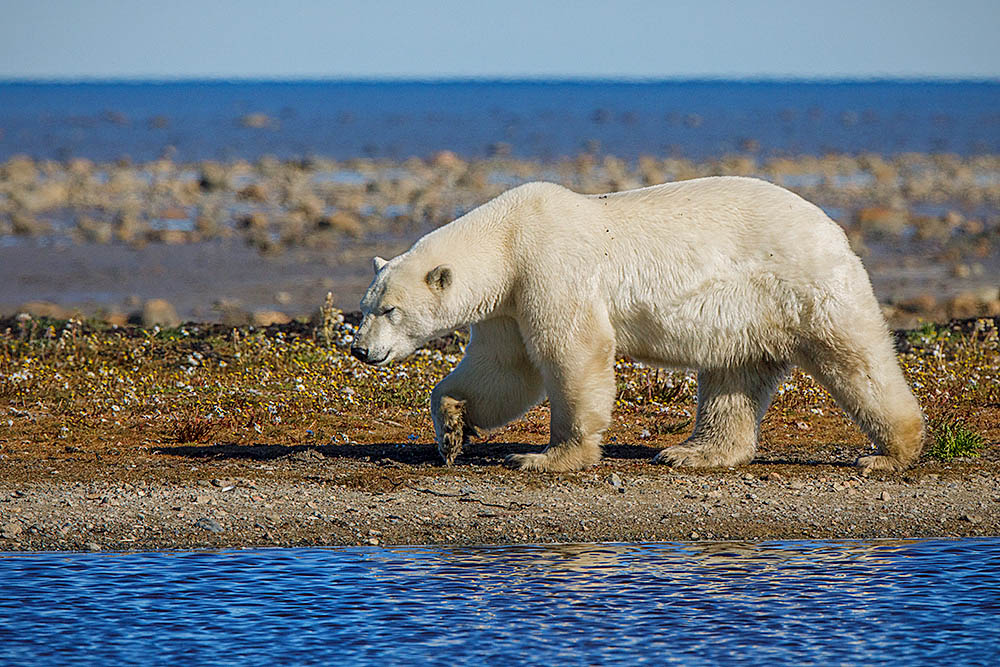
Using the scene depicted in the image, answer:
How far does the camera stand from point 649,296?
8.22 meters

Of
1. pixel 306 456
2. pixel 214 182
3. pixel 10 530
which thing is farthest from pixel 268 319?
pixel 214 182

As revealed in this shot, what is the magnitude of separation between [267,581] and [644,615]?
6.06 ft

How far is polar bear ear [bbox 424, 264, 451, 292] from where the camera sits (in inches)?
322

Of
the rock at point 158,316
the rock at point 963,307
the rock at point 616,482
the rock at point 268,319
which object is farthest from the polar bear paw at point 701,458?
the rock at point 963,307

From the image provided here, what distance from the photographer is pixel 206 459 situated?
8977 millimetres

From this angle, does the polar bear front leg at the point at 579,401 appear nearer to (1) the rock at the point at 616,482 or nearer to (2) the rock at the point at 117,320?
(1) the rock at the point at 616,482

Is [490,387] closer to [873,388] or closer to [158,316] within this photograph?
[873,388]

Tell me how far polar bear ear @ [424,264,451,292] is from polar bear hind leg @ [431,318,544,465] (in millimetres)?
516

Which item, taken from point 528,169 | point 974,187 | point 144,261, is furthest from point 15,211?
point 974,187

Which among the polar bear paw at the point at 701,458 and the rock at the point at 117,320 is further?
Result: the rock at the point at 117,320

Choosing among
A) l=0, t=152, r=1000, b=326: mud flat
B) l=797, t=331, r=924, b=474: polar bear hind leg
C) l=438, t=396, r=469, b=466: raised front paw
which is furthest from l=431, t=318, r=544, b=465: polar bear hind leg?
l=0, t=152, r=1000, b=326: mud flat

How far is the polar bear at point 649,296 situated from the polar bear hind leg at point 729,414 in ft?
0.40

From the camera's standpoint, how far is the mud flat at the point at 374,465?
25.5ft

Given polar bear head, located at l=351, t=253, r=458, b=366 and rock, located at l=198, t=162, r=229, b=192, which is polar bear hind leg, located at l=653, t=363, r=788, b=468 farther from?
rock, located at l=198, t=162, r=229, b=192
